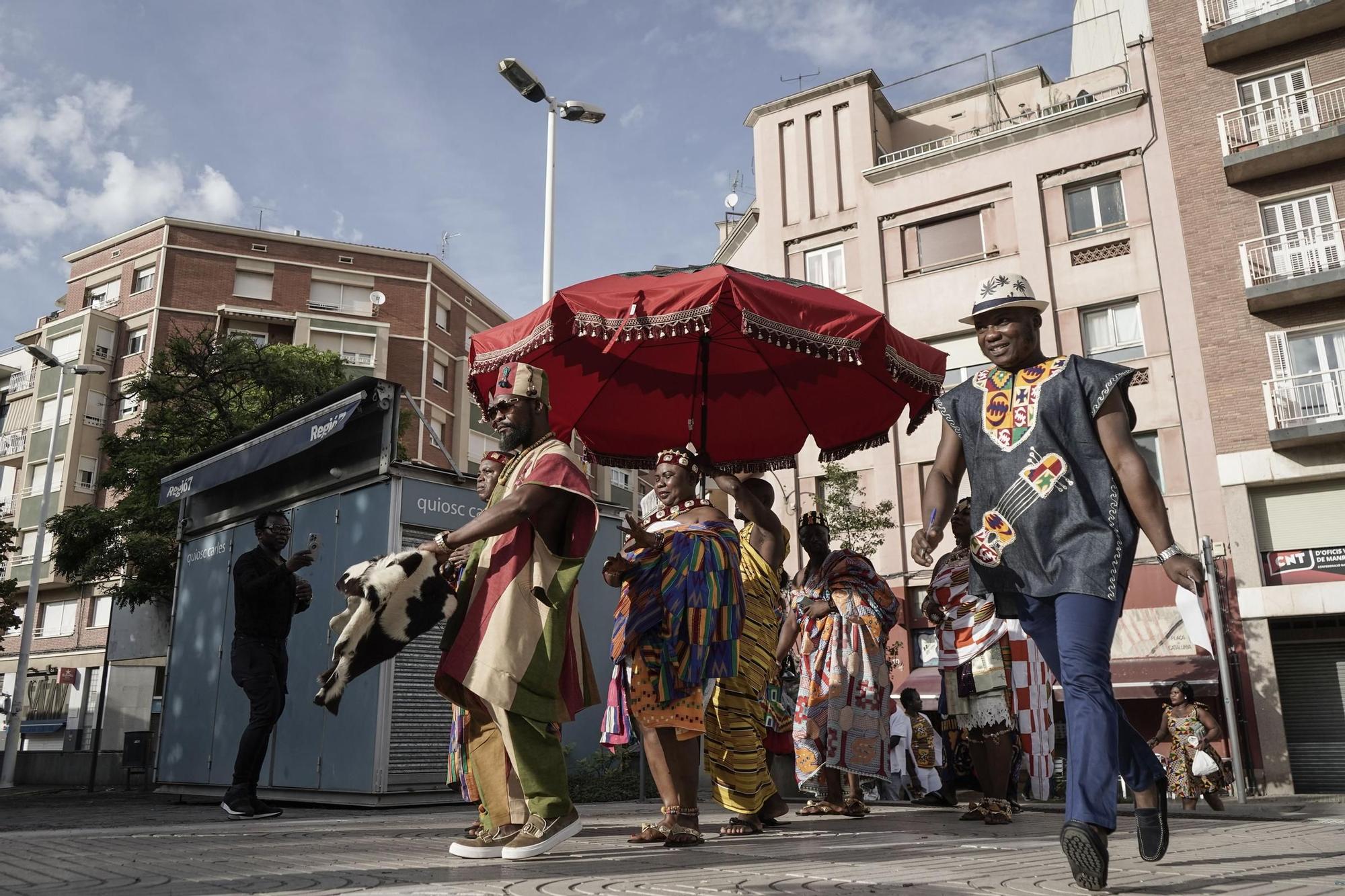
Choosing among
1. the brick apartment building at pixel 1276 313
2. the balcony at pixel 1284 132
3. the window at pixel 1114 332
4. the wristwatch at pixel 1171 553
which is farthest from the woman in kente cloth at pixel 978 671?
the balcony at pixel 1284 132

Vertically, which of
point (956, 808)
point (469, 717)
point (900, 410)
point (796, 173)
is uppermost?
point (796, 173)

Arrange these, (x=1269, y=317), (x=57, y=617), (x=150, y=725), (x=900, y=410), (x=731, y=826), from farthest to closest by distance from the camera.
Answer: (x=57, y=617) → (x=150, y=725) → (x=1269, y=317) → (x=900, y=410) → (x=731, y=826)

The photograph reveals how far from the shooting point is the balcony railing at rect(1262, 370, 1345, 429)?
68.9 feet

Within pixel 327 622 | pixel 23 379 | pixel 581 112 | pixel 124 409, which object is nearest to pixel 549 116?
pixel 581 112

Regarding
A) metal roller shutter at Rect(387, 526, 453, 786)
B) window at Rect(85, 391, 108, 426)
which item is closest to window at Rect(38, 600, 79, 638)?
window at Rect(85, 391, 108, 426)

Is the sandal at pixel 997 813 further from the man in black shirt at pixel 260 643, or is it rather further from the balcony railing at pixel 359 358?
the balcony railing at pixel 359 358

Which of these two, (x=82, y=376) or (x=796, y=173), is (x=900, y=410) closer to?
(x=796, y=173)

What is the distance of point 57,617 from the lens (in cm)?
4456

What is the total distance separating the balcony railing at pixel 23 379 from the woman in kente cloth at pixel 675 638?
55.2 m

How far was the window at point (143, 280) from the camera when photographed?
4759 cm

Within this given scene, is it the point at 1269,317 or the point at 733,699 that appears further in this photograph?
the point at 1269,317

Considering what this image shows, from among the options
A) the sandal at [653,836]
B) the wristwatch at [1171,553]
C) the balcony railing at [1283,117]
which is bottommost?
the sandal at [653,836]

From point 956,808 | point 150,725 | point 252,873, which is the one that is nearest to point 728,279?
point 252,873

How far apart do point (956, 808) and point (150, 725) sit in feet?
73.9
